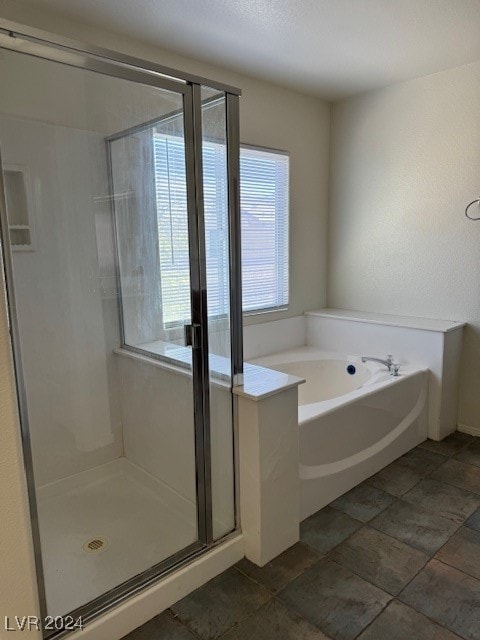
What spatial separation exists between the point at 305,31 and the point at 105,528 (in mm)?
2799

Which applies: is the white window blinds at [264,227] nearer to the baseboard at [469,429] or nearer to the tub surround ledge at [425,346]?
the tub surround ledge at [425,346]

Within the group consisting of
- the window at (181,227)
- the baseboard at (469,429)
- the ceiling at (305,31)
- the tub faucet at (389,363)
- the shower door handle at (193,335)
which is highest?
the ceiling at (305,31)

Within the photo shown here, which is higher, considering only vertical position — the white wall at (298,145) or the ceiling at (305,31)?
the ceiling at (305,31)

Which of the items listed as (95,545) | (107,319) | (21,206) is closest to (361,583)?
(95,545)

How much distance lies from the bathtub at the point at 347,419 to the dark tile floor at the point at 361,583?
0.15 meters

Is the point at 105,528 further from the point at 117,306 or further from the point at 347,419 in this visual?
the point at 347,419

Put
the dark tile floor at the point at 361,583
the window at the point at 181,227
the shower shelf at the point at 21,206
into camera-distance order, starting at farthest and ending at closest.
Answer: the shower shelf at the point at 21,206, the window at the point at 181,227, the dark tile floor at the point at 361,583

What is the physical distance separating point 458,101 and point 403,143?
1.42ft

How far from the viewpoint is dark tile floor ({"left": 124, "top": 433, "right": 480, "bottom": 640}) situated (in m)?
1.56

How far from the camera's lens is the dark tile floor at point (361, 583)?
1.56m

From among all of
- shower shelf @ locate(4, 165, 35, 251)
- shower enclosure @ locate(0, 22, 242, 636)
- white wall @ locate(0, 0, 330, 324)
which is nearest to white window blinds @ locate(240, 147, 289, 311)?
white wall @ locate(0, 0, 330, 324)

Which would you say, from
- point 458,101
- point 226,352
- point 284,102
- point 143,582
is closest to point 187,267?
point 226,352

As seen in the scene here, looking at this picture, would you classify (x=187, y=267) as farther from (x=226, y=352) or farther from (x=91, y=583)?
(x=91, y=583)

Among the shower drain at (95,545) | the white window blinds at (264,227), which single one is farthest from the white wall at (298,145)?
the shower drain at (95,545)
